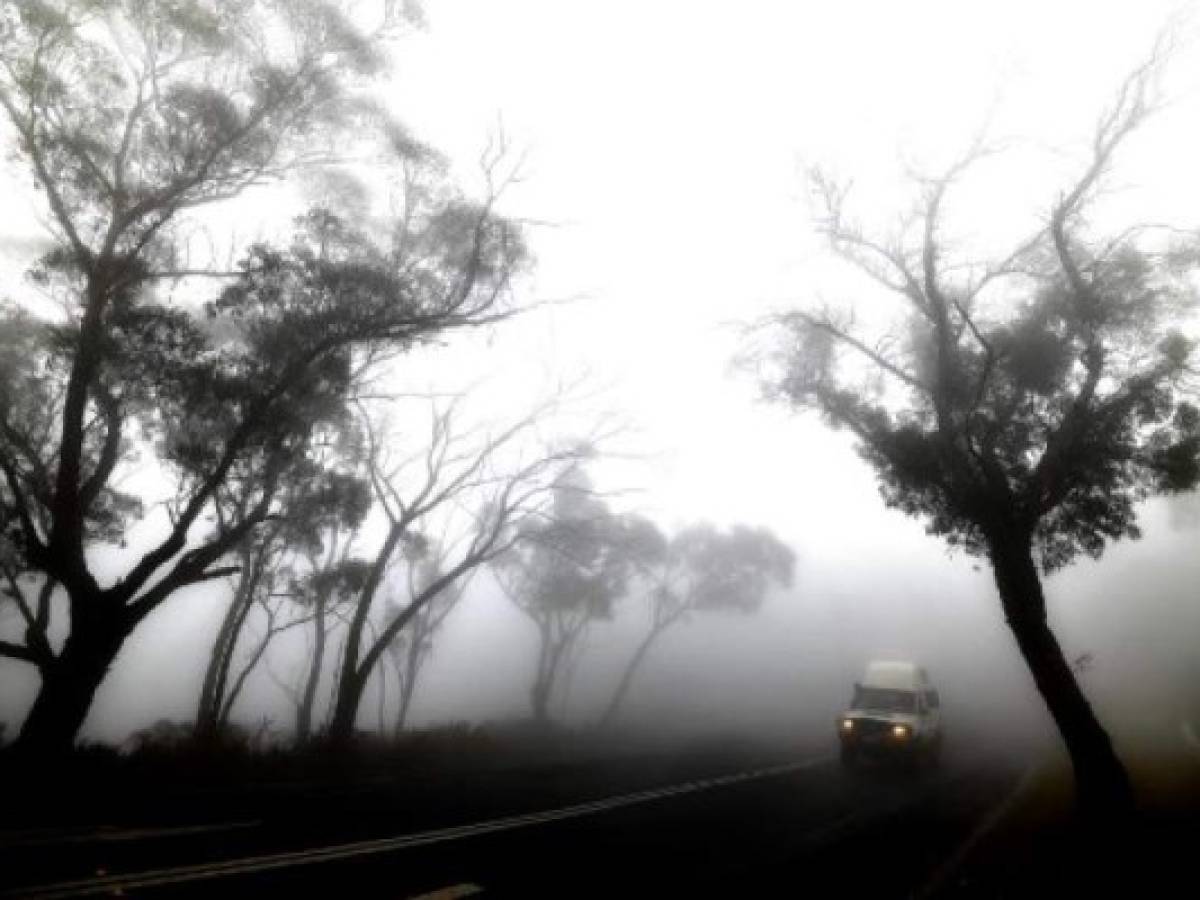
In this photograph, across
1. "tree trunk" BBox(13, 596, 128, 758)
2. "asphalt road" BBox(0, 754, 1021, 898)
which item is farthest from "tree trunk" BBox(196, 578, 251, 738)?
"asphalt road" BBox(0, 754, 1021, 898)

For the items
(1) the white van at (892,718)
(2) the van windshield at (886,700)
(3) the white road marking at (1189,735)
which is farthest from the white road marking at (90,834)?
(3) the white road marking at (1189,735)

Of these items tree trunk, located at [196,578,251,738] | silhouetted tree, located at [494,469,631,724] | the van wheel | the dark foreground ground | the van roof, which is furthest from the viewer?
silhouetted tree, located at [494,469,631,724]

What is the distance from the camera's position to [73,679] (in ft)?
39.4

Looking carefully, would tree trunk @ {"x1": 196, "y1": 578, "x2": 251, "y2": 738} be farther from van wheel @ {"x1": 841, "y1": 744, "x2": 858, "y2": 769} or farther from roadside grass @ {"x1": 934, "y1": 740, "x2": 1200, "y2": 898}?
roadside grass @ {"x1": 934, "y1": 740, "x2": 1200, "y2": 898}

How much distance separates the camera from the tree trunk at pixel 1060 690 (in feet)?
41.3

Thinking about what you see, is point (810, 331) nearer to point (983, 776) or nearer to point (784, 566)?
point (983, 776)

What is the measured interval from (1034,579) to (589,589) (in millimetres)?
27286

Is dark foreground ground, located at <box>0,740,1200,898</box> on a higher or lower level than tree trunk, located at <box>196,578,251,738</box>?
lower

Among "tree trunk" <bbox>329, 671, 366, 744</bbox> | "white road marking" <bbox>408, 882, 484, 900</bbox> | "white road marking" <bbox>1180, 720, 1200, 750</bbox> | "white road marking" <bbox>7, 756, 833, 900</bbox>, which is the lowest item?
"white road marking" <bbox>1180, 720, 1200, 750</bbox>

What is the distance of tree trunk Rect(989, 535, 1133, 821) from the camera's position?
1258 centimetres

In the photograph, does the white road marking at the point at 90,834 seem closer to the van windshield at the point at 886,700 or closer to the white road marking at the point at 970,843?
the white road marking at the point at 970,843

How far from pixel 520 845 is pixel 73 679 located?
7788mm

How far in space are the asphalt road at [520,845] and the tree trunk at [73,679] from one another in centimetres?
342

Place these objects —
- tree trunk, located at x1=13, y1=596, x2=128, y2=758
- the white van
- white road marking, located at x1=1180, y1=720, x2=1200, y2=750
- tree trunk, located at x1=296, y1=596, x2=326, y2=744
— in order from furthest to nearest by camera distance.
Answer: white road marking, located at x1=1180, y1=720, x2=1200, y2=750 < tree trunk, located at x1=296, y1=596, x2=326, y2=744 < the white van < tree trunk, located at x1=13, y1=596, x2=128, y2=758
